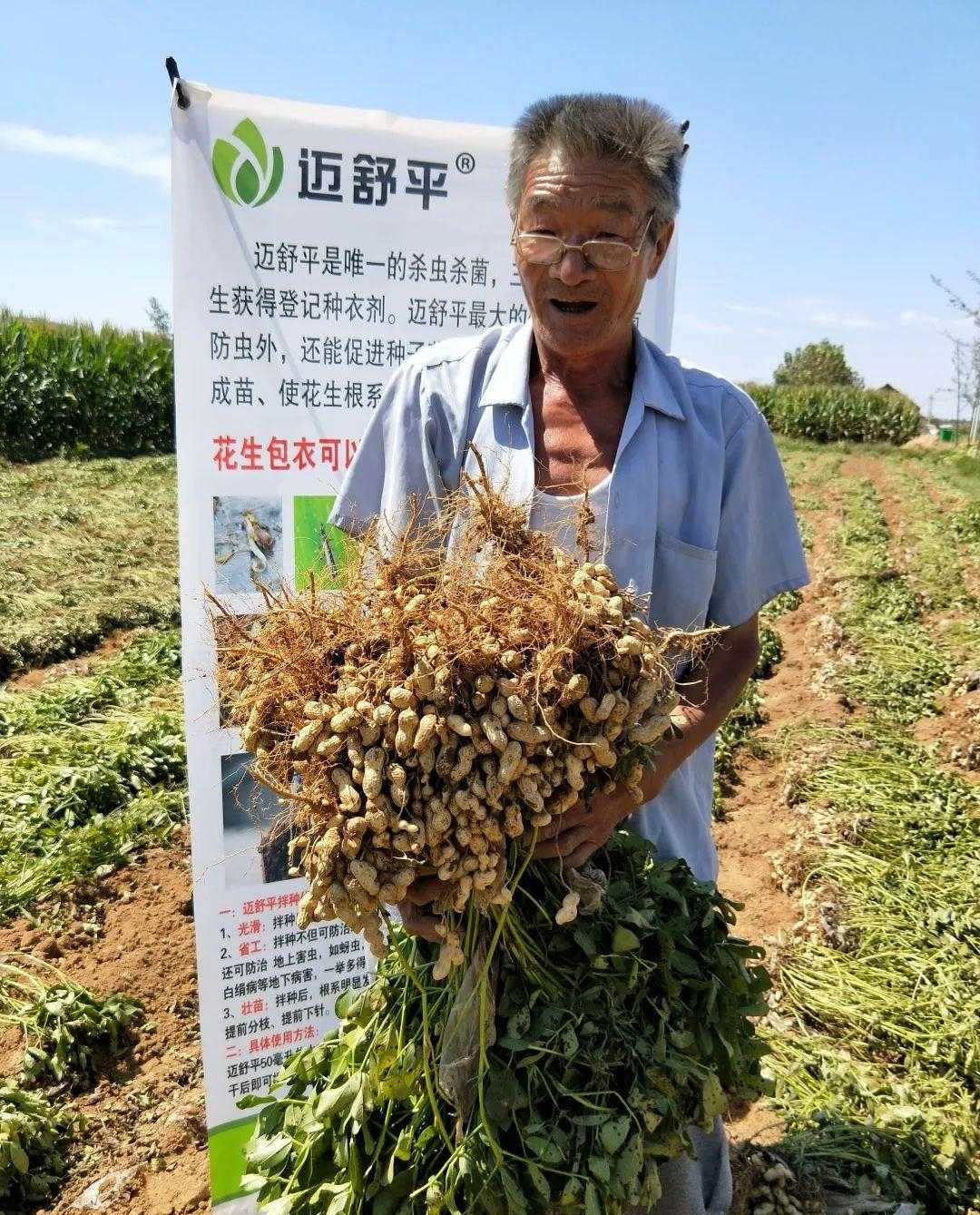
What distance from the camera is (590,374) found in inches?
72.3

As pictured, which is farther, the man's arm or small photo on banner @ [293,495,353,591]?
small photo on banner @ [293,495,353,591]

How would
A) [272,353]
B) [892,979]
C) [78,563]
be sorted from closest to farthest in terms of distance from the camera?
[272,353], [892,979], [78,563]

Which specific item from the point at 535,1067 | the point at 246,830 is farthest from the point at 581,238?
the point at 246,830

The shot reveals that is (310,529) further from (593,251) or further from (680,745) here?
(680,745)

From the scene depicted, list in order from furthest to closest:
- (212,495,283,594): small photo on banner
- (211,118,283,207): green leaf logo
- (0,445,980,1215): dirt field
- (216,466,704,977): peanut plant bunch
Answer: (0,445,980,1215): dirt field, (212,495,283,594): small photo on banner, (211,118,283,207): green leaf logo, (216,466,704,977): peanut plant bunch

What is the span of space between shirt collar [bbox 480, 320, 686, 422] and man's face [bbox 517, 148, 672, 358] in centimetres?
9

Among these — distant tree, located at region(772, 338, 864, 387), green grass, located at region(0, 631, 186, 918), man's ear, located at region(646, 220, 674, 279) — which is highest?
distant tree, located at region(772, 338, 864, 387)

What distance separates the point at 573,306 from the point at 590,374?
0.55ft

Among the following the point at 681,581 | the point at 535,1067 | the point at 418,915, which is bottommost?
the point at 535,1067

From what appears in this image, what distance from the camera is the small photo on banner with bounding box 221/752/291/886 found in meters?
2.47

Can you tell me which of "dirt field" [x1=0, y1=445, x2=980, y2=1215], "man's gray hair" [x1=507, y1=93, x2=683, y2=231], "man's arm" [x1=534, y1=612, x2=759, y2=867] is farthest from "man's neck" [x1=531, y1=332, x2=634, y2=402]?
"dirt field" [x1=0, y1=445, x2=980, y2=1215]

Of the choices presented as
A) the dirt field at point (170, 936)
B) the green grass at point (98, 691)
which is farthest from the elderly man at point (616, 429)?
the green grass at point (98, 691)

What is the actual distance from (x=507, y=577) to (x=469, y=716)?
22cm

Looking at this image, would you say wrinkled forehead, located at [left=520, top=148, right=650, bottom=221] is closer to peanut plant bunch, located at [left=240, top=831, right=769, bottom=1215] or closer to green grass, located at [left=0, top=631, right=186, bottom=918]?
peanut plant bunch, located at [left=240, top=831, right=769, bottom=1215]
